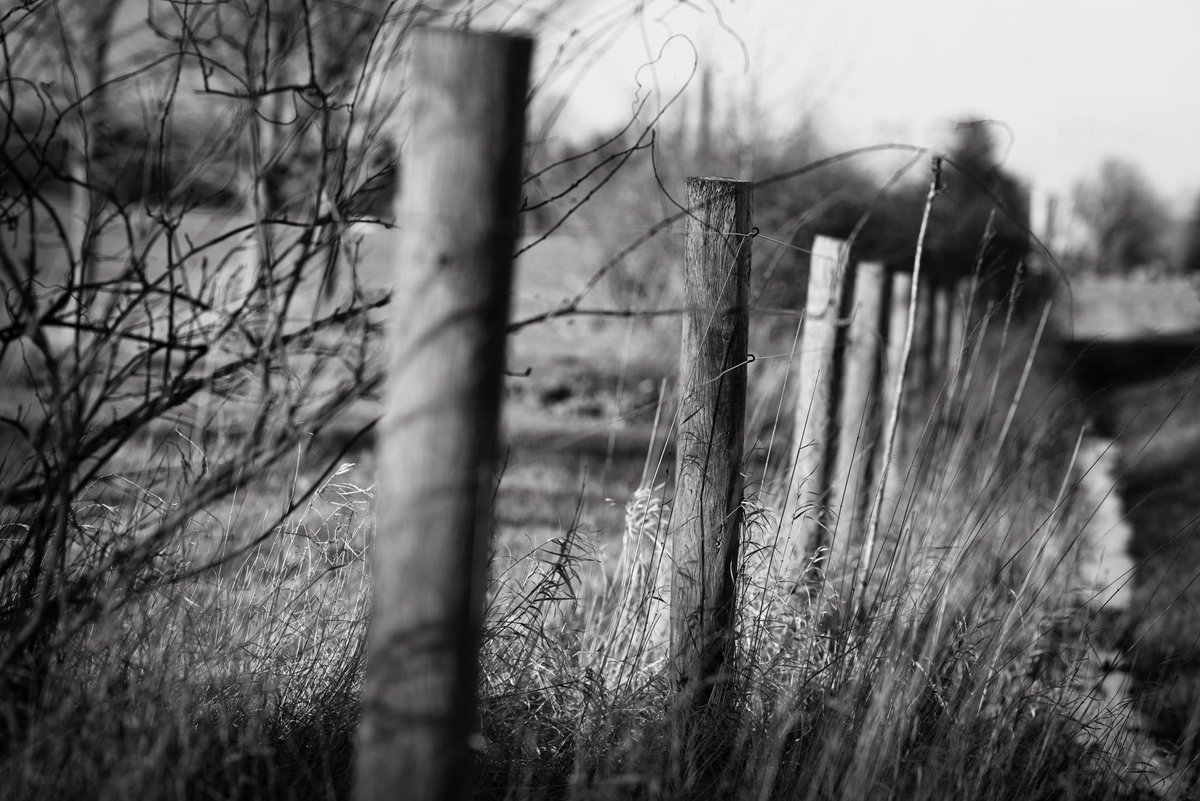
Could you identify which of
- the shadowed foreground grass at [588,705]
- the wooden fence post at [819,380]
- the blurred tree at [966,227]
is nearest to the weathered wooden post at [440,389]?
the shadowed foreground grass at [588,705]

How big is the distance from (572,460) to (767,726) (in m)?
4.65

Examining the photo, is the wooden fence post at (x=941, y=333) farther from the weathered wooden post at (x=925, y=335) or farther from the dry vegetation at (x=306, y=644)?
the dry vegetation at (x=306, y=644)

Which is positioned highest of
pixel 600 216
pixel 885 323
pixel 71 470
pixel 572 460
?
pixel 600 216

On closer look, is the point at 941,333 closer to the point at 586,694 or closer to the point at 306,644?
the point at 586,694

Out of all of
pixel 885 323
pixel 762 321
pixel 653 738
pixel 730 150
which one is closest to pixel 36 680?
pixel 653 738

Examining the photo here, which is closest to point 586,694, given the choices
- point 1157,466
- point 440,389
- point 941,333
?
point 440,389

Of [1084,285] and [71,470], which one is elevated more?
[1084,285]

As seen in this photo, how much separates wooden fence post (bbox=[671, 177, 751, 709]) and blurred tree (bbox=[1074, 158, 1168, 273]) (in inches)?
1147

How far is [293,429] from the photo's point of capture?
→ 1.89 meters

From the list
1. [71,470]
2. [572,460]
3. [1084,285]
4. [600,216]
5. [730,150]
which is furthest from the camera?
[1084,285]

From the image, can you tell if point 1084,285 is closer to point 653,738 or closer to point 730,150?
point 730,150

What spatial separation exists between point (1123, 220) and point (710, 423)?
4782 centimetres

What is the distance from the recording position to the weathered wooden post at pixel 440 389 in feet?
4.46

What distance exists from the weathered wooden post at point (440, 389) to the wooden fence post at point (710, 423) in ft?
3.40
